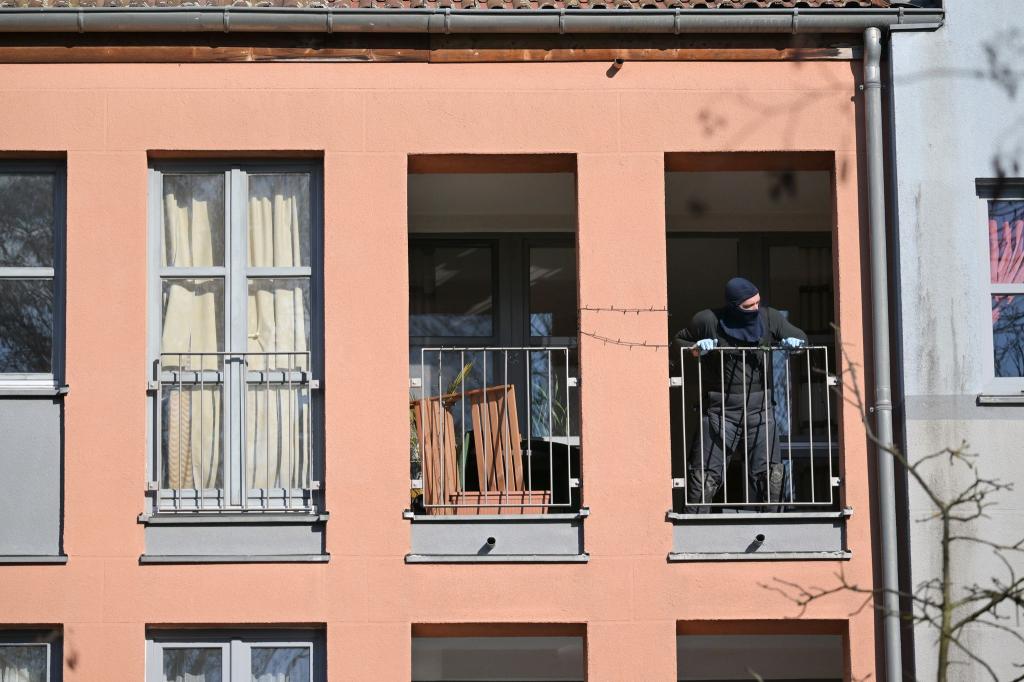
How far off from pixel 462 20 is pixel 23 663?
5.16m

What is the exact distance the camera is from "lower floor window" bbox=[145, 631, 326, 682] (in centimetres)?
1141

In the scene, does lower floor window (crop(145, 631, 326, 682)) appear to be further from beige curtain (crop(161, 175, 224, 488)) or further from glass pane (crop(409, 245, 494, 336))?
glass pane (crop(409, 245, 494, 336))

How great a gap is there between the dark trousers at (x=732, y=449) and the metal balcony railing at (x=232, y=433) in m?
2.60

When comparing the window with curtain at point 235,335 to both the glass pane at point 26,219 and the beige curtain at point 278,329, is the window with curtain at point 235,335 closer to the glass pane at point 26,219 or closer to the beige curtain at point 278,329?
the beige curtain at point 278,329

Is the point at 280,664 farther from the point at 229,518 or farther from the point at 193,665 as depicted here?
the point at 229,518

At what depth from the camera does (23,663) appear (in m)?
11.4

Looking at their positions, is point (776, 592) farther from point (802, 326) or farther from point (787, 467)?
point (802, 326)

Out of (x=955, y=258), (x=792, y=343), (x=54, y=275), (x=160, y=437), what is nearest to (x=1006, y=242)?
(x=955, y=258)

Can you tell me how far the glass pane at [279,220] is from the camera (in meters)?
11.9

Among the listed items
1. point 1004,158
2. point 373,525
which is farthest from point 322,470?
point 1004,158

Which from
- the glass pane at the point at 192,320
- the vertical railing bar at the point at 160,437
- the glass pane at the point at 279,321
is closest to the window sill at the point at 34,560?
the vertical railing bar at the point at 160,437

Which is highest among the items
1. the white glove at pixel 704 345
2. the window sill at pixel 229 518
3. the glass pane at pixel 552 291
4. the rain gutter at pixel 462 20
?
the rain gutter at pixel 462 20

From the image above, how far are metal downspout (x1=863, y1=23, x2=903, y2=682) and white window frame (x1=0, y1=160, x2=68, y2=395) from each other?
540 cm

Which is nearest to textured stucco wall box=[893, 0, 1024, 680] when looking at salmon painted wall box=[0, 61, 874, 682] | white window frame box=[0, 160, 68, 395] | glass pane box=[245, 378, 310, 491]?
salmon painted wall box=[0, 61, 874, 682]
